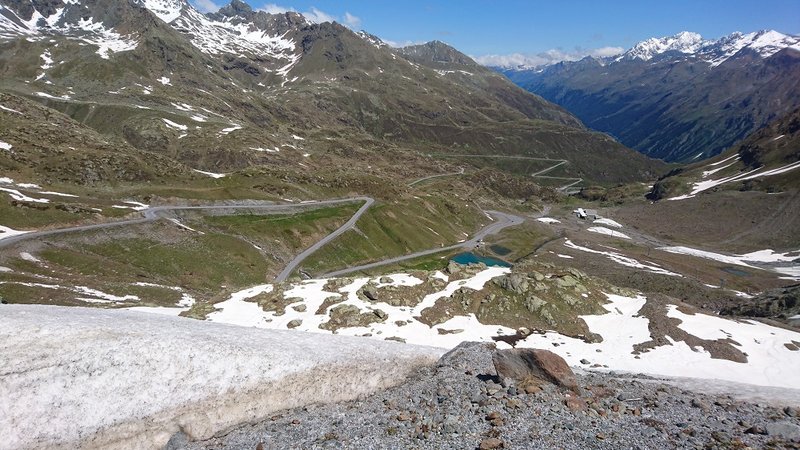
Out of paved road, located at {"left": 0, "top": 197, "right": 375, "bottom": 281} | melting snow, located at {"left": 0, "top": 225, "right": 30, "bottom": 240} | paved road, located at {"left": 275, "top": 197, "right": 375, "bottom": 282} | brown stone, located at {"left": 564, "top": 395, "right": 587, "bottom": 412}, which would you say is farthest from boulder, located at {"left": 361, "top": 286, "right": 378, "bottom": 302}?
melting snow, located at {"left": 0, "top": 225, "right": 30, "bottom": 240}

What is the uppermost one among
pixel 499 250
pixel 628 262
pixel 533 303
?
pixel 533 303

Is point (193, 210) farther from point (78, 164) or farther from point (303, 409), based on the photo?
point (303, 409)

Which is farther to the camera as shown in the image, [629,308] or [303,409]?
[629,308]

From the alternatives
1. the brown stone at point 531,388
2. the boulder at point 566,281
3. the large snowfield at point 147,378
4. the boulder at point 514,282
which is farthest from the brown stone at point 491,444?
the boulder at point 566,281

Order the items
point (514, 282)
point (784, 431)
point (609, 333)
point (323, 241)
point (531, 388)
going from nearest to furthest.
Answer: point (784, 431) < point (531, 388) < point (609, 333) < point (514, 282) < point (323, 241)

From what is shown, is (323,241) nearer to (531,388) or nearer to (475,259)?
(475,259)

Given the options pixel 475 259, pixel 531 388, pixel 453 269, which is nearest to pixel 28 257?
pixel 453 269

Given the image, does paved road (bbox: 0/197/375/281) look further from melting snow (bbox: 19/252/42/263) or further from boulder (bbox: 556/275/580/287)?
boulder (bbox: 556/275/580/287)

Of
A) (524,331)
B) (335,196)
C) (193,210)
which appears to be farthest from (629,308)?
(335,196)
